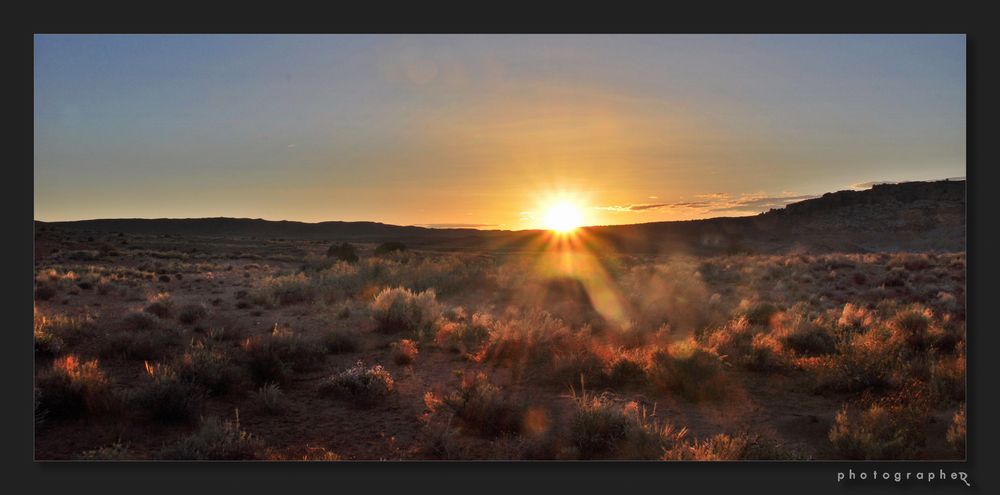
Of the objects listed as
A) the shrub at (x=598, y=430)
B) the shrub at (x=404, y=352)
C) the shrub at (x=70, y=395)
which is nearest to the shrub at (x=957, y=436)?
the shrub at (x=598, y=430)

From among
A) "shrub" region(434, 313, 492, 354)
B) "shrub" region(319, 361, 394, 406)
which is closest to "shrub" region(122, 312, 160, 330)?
"shrub" region(319, 361, 394, 406)

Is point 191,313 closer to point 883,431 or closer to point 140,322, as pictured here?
point 140,322

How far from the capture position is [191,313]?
12.6 metres

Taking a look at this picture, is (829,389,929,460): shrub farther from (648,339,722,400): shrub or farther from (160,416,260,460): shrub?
(160,416,260,460): shrub

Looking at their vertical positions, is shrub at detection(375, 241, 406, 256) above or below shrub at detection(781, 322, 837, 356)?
above

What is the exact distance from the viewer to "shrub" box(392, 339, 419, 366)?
9.42 metres

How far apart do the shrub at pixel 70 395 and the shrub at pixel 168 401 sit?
1.18 feet

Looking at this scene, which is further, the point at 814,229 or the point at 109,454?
the point at 814,229

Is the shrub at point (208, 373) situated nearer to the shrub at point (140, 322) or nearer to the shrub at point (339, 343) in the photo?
the shrub at point (339, 343)

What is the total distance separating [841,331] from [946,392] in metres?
4.16

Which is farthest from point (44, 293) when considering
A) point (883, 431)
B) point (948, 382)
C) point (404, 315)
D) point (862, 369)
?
point (948, 382)

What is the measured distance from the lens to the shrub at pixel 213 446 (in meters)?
5.21

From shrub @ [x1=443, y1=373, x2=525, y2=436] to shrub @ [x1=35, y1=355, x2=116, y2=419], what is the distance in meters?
4.13

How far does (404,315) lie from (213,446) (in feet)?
23.9
